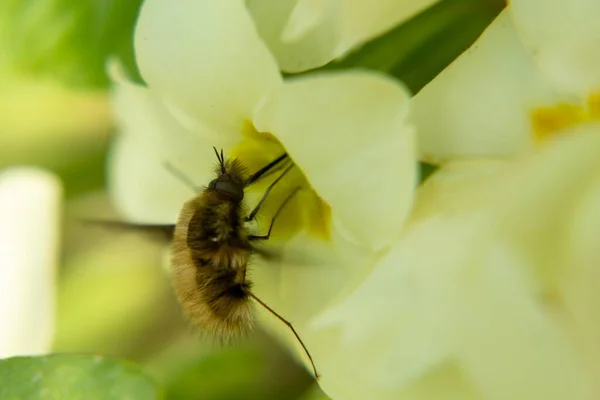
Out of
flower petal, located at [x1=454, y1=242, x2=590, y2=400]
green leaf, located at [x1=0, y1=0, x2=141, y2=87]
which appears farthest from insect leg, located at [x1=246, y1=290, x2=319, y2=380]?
green leaf, located at [x1=0, y1=0, x2=141, y2=87]

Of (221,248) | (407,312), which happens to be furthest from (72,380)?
(407,312)

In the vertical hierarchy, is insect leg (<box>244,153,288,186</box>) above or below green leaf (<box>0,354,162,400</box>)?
above

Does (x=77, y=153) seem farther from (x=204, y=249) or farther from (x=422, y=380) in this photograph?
(x=422, y=380)

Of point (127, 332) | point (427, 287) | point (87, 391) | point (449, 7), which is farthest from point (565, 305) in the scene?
point (127, 332)

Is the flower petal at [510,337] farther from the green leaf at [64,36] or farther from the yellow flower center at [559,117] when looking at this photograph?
the green leaf at [64,36]

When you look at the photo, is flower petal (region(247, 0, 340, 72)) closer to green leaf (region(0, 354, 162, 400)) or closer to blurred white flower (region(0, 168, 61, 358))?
green leaf (region(0, 354, 162, 400))
